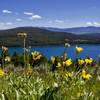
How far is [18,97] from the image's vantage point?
361 cm

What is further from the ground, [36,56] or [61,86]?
[36,56]

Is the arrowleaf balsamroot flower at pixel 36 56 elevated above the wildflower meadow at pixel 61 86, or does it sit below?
above

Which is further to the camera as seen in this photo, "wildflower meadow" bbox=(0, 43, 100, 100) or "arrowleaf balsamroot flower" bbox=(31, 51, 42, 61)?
"arrowleaf balsamroot flower" bbox=(31, 51, 42, 61)

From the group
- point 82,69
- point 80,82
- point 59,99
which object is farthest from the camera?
point 80,82

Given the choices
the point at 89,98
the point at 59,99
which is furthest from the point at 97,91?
the point at 59,99

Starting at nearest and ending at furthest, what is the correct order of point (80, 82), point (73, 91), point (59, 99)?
point (59, 99)
point (73, 91)
point (80, 82)

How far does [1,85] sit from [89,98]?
1.86 m

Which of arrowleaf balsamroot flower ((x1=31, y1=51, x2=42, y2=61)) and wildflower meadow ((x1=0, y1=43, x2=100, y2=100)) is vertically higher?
arrowleaf balsamroot flower ((x1=31, y1=51, x2=42, y2=61))

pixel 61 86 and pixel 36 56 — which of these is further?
pixel 36 56

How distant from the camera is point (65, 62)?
523 centimetres

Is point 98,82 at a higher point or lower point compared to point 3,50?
lower

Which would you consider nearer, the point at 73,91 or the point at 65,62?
the point at 73,91

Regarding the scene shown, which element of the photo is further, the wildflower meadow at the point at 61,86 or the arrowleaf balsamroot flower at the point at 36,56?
the arrowleaf balsamroot flower at the point at 36,56

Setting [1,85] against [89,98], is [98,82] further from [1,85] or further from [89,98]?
[89,98]
